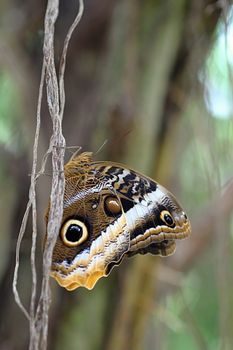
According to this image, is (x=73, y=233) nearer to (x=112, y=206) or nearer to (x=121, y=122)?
(x=112, y=206)

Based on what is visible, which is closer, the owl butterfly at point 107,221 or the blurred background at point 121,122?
the owl butterfly at point 107,221

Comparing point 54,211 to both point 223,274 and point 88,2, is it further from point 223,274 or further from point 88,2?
point 88,2

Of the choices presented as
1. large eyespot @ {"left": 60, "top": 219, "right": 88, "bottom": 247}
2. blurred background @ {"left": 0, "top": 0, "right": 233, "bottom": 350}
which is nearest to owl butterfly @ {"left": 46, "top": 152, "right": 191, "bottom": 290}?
large eyespot @ {"left": 60, "top": 219, "right": 88, "bottom": 247}

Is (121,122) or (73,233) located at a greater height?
(121,122)

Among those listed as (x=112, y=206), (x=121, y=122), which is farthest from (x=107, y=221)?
(x=121, y=122)

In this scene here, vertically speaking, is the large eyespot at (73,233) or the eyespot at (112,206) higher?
the eyespot at (112,206)

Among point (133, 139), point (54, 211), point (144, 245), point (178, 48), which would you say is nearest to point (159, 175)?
point (133, 139)

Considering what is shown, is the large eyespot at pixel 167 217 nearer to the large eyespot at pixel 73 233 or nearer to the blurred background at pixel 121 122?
the large eyespot at pixel 73 233

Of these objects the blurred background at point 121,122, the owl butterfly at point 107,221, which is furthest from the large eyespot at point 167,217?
the blurred background at point 121,122

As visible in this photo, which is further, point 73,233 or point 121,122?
point 121,122
